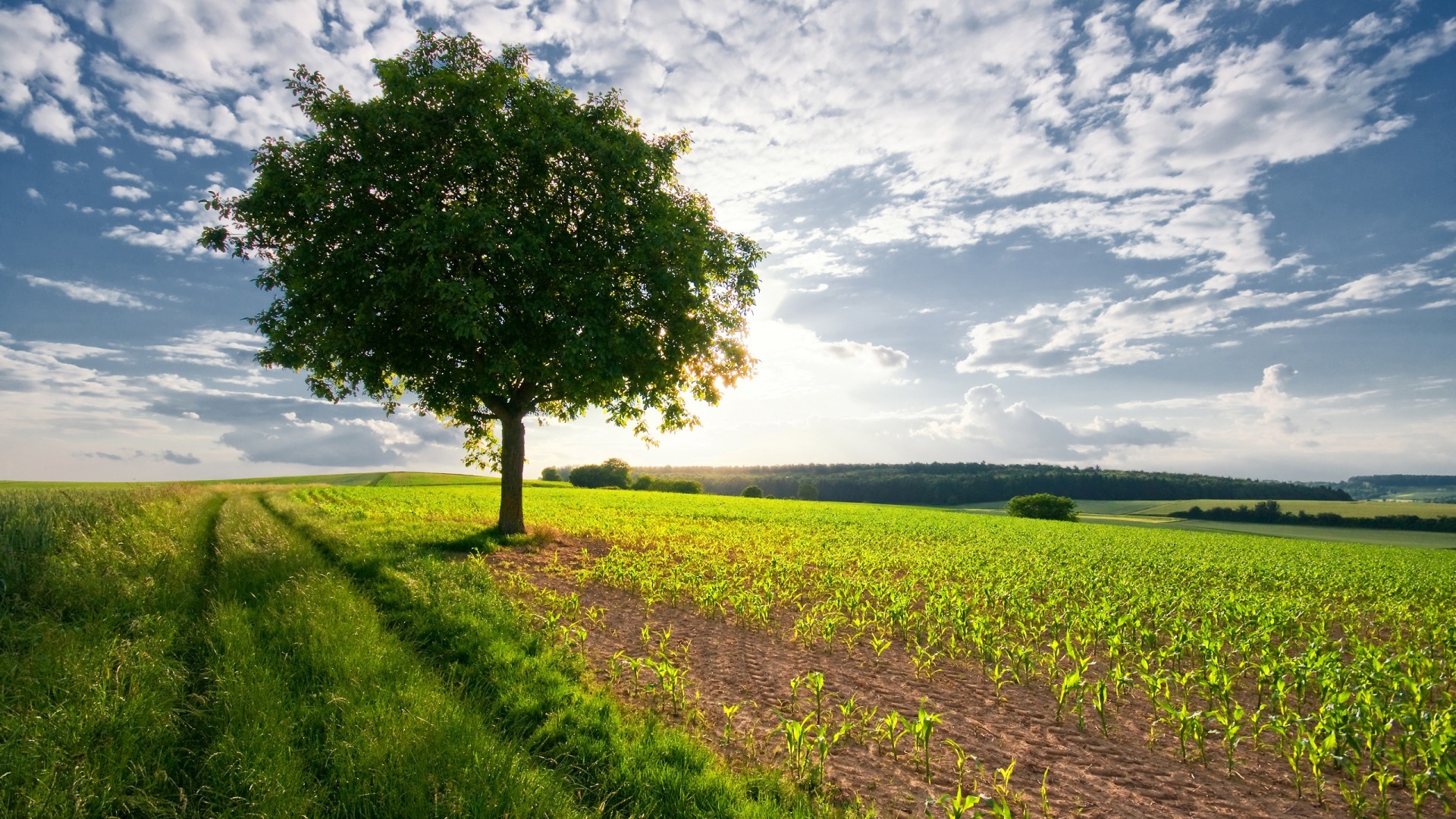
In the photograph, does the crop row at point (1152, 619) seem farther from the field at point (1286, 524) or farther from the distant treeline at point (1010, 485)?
the distant treeline at point (1010, 485)

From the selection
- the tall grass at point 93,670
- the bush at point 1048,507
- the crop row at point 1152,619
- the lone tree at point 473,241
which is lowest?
the bush at point 1048,507

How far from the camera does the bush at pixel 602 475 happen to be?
93.3 m

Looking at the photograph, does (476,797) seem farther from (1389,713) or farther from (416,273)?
(416,273)

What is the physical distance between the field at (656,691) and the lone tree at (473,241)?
572 cm

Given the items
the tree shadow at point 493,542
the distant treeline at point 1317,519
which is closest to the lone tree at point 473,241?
the tree shadow at point 493,542

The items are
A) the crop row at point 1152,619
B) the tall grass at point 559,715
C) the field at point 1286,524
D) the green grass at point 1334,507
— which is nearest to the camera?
the tall grass at point 559,715

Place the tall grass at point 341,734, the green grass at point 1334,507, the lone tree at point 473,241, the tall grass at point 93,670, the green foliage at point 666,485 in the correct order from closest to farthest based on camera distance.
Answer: the tall grass at point 341,734, the tall grass at point 93,670, the lone tree at point 473,241, the green grass at point 1334,507, the green foliage at point 666,485

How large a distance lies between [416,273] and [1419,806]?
797 inches

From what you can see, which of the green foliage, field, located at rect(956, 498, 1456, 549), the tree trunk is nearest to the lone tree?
the tree trunk

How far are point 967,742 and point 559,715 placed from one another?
15.0 feet

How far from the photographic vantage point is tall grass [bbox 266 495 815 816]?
16.9 ft

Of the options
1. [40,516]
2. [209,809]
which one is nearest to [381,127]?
[40,516]

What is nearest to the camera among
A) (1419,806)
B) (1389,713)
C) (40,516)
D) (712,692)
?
(1419,806)

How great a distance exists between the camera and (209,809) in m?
4.74
